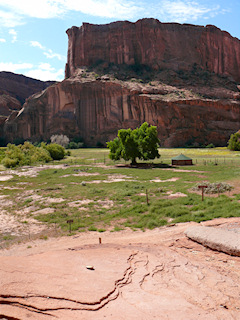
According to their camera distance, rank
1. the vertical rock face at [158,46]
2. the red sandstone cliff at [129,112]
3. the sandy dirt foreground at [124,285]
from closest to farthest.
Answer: the sandy dirt foreground at [124,285]
the red sandstone cliff at [129,112]
the vertical rock face at [158,46]

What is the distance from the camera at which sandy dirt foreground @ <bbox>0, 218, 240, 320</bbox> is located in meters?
4.61

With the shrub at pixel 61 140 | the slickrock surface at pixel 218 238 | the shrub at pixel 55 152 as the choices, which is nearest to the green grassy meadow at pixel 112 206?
the slickrock surface at pixel 218 238

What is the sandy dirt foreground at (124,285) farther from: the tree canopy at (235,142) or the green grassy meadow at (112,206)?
the tree canopy at (235,142)

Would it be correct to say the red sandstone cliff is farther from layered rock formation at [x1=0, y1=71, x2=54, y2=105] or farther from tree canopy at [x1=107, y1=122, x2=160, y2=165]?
layered rock formation at [x1=0, y1=71, x2=54, y2=105]

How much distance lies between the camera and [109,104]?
90438 mm

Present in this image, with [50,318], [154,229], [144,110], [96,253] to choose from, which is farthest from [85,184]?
[144,110]

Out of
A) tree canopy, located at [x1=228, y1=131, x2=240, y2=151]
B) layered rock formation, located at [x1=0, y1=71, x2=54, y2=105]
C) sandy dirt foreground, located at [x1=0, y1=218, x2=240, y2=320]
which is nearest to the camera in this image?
sandy dirt foreground, located at [x1=0, y1=218, x2=240, y2=320]

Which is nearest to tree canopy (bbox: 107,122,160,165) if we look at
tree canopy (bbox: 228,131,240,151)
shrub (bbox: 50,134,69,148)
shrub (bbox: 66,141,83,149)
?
tree canopy (bbox: 228,131,240,151)

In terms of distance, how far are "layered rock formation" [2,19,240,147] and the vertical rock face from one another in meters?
0.35

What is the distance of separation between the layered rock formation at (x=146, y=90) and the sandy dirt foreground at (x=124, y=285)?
77.3 metres

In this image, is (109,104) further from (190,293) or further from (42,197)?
(190,293)

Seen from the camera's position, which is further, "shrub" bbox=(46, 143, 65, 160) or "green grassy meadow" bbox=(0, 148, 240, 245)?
"shrub" bbox=(46, 143, 65, 160)

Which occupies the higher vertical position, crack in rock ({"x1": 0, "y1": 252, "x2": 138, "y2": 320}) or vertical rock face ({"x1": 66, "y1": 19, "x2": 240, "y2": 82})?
vertical rock face ({"x1": 66, "y1": 19, "x2": 240, "y2": 82})

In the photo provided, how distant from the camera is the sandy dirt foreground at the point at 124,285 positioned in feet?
15.1
